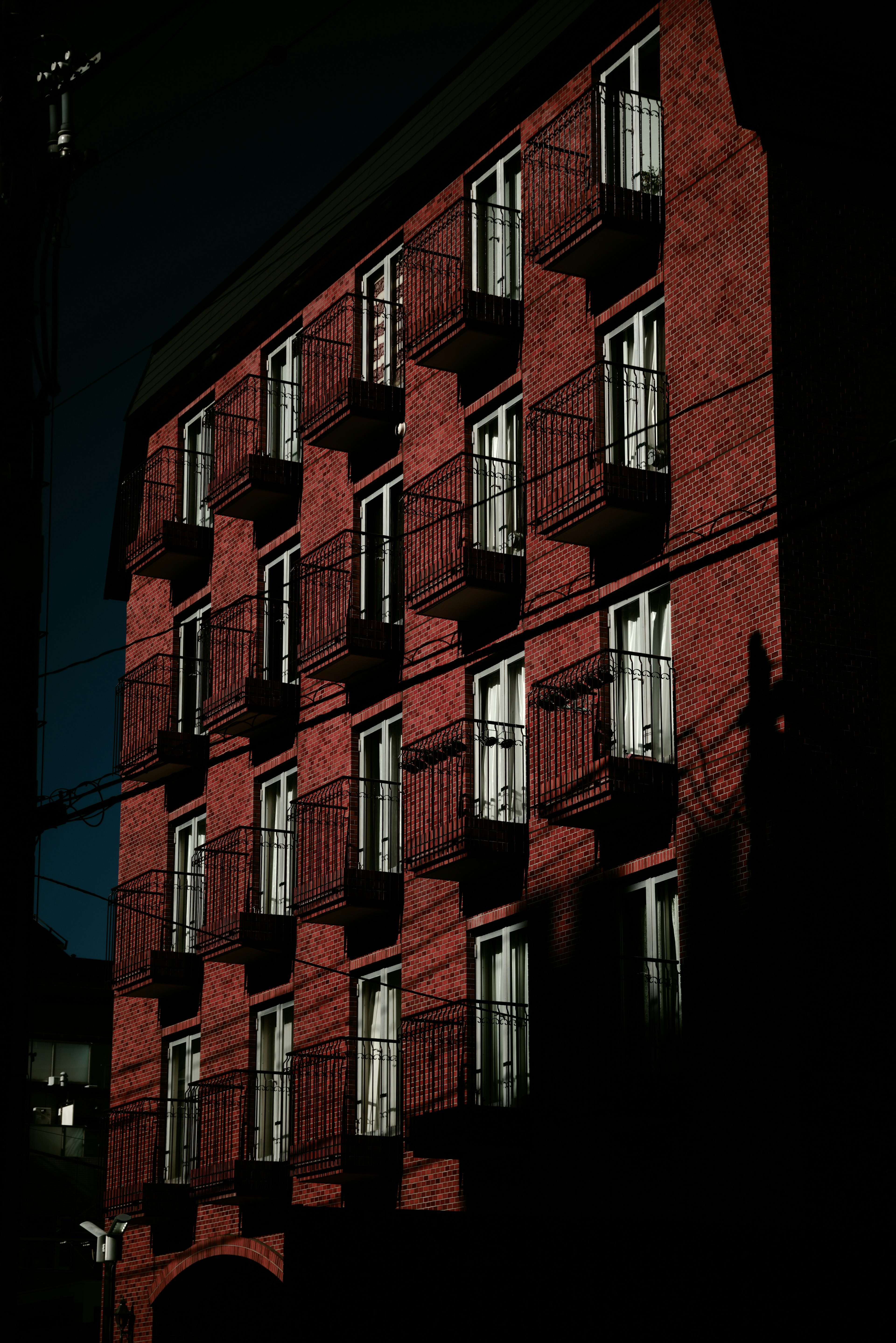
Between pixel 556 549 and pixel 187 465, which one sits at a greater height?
pixel 187 465

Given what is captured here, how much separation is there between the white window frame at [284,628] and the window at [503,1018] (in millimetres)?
6133

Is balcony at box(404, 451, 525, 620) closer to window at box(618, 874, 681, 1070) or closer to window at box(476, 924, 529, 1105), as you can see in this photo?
window at box(476, 924, 529, 1105)

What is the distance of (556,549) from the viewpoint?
23.3 meters

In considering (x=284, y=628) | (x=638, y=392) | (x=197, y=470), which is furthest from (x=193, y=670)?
(x=638, y=392)

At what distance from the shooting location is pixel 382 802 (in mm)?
25844

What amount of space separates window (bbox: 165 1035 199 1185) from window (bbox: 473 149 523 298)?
12268 mm

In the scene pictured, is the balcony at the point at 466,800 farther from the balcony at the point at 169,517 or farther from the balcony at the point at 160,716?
the balcony at the point at 169,517

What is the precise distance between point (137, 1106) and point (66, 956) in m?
18.7

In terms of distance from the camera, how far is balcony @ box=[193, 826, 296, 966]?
26.9 m

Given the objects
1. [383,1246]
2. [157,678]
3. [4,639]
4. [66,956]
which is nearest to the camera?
[4,639]

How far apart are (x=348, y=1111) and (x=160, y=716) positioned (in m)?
8.60

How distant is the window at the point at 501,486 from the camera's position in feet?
79.7

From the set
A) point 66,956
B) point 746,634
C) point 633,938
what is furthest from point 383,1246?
point 66,956

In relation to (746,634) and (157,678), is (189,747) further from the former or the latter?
(746,634)
